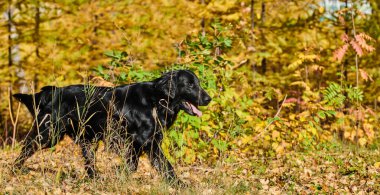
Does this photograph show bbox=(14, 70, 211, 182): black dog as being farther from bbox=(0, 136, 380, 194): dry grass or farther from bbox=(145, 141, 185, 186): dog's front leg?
bbox=(0, 136, 380, 194): dry grass

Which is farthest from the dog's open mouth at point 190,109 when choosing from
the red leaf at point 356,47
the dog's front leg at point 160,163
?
the red leaf at point 356,47

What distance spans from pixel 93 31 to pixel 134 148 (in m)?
9.14

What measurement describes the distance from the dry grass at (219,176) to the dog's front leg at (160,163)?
0.12 meters

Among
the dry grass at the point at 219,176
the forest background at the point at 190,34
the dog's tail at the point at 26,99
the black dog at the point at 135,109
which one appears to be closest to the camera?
the dry grass at the point at 219,176

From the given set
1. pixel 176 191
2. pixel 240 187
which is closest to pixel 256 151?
pixel 240 187

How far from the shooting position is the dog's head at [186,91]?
572 centimetres

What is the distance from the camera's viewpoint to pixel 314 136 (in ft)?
26.6

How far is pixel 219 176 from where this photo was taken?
5.10 meters

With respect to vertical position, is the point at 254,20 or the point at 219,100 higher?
the point at 254,20

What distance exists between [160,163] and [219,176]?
2.10ft

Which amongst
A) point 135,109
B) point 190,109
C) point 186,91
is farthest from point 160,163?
point 186,91

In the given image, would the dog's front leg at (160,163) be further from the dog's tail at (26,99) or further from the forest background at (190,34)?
the forest background at (190,34)

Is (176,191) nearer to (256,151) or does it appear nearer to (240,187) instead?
(240,187)

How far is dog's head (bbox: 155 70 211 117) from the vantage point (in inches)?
225
